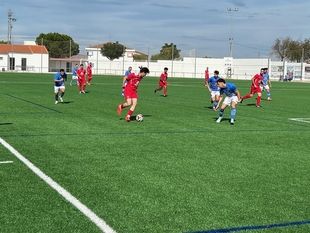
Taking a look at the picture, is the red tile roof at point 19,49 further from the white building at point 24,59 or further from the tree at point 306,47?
the tree at point 306,47

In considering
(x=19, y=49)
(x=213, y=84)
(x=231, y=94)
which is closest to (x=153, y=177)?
(x=231, y=94)

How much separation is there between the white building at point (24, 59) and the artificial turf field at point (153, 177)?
76.6 metres

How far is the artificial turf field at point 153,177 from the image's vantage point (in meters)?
5.37

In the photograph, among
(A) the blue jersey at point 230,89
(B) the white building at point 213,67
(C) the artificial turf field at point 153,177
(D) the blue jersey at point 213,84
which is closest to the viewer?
(C) the artificial turf field at point 153,177

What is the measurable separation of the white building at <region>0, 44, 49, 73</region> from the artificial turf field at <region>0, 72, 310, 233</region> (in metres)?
76.6

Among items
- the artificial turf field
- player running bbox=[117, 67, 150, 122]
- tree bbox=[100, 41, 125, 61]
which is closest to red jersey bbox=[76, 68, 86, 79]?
player running bbox=[117, 67, 150, 122]

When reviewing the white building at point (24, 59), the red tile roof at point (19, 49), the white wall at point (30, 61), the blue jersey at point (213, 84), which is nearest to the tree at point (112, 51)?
the red tile roof at point (19, 49)

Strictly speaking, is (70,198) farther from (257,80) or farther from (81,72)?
(81,72)

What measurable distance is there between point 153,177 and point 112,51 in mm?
108071

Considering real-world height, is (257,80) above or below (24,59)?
below

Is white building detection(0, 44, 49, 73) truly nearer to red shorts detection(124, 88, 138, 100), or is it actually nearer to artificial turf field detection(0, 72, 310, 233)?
red shorts detection(124, 88, 138, 100)

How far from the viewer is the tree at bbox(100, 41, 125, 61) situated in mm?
113250

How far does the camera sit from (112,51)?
114 meters

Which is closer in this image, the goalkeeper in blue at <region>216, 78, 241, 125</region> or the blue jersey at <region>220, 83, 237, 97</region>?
the goalkeeper in blue at <region>216, 78, 241, 125</region>
